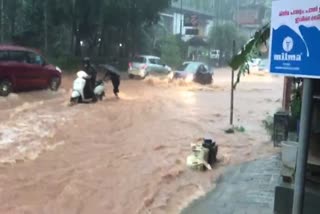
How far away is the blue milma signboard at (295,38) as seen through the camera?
2.34 m

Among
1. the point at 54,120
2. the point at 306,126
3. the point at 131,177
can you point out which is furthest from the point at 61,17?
the point at 306,126

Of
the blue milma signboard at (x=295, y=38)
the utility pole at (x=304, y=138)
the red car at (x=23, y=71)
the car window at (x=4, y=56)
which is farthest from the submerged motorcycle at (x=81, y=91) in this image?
the utility pole at (x=304, y=138)

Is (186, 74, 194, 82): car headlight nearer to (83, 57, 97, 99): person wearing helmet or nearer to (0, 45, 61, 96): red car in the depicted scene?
(0, 45, 61, 96): red car

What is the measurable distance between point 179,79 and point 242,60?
74.0 feet

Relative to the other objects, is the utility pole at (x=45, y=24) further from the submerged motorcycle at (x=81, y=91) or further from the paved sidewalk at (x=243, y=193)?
the paved sidewalk at (x=243, y=193)

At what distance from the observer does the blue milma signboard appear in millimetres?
2338

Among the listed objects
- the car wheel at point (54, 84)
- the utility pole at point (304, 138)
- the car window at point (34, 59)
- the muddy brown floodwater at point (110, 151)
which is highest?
the utility pole at point (304, 138)

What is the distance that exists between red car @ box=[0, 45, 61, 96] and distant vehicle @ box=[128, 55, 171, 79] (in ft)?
31.4

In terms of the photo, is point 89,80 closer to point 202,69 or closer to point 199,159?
point 199,159

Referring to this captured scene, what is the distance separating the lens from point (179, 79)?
27.5 m

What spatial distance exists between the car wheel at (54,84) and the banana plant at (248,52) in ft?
51.9

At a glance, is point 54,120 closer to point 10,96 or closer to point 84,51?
point 10,96

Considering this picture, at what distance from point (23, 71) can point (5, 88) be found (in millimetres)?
1207

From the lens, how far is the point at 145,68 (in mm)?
29547
